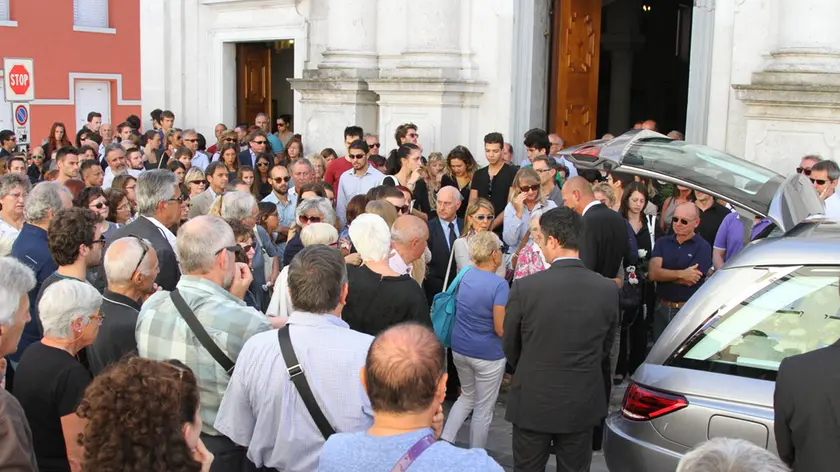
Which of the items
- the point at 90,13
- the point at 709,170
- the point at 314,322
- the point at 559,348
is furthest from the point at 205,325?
the point at 90,13

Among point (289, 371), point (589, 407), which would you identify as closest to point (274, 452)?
point (289, 371)

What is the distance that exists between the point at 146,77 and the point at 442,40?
6927 mm

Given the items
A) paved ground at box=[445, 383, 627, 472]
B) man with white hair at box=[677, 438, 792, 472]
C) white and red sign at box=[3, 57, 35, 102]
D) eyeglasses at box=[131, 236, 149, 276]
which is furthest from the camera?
white and red sign at box=[3, 57, 35, 102]

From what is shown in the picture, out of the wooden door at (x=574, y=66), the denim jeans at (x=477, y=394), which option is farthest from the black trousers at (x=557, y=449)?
the wooden door at (x=574, y=66)

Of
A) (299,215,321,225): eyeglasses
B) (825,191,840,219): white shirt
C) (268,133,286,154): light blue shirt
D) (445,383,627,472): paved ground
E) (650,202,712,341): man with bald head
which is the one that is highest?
(268,133,286,154): light blue shirt

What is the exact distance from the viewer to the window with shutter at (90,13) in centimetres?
2827

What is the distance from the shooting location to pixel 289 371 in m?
3.86

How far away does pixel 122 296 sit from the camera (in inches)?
187

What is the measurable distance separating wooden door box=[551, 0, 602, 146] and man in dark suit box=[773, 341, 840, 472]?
10.2 meters

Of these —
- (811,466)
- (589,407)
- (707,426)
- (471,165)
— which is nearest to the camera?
(811,466)

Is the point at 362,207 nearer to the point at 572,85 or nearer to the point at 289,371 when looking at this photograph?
the point at 289,371

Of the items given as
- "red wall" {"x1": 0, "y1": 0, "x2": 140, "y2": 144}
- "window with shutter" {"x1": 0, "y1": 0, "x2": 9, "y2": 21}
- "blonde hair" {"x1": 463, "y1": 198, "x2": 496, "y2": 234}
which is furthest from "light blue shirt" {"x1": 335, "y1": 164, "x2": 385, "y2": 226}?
"window with shutter" {"x1": 0, "y1": 0, "x2": 9, "y2": 21}

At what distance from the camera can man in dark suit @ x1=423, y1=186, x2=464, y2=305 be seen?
315 inches

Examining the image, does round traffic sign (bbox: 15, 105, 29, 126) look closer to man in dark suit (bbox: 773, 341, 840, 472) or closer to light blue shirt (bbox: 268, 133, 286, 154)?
light blue shirt (bbox: 268, 133, 286, 154)
